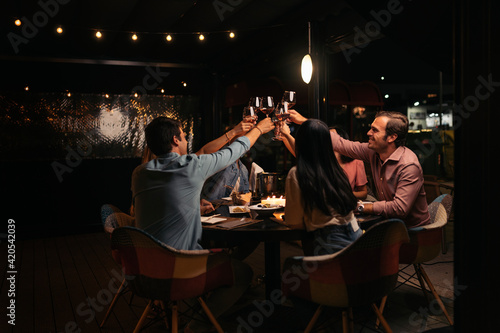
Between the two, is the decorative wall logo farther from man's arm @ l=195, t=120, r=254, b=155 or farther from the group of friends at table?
the group of friends at table

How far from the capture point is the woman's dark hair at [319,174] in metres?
2.10

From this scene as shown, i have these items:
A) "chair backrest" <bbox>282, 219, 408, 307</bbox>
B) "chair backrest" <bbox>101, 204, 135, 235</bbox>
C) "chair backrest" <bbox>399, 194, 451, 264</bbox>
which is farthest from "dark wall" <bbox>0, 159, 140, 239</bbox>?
"chair backrest" <bbox>282, 219, 408, 307</bbox>

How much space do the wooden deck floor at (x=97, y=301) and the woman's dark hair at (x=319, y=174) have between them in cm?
74

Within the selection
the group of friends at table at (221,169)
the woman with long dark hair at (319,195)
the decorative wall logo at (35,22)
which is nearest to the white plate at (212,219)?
the group of friends at table at (221,169)

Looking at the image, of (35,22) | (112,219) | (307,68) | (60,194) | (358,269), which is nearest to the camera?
(358,269)

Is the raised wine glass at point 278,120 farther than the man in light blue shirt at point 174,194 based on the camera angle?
Yes

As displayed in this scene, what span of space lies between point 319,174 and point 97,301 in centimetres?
247

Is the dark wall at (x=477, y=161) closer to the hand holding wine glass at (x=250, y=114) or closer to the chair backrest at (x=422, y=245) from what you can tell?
the chair backrest at (x=422, y=245)

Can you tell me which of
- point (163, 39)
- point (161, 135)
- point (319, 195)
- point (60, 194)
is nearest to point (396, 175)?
point (319, 195)

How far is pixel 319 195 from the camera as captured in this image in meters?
2.09

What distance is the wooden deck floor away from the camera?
2945 millimetres

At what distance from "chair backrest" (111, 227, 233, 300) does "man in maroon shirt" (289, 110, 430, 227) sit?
1.22 meters

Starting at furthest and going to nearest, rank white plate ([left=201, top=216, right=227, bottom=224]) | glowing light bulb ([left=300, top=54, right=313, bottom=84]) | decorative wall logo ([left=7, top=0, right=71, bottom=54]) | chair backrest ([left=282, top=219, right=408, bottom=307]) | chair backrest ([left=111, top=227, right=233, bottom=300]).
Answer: decorative wall logo ([left=7, top=0, right=71, bottom=54])
glowing light bulb ([left=300, top=54, right=313, bottom=84])
white plate ([left=201, top=216, right=227, bottom=224])
chair backrest ([left=111, top=227, right=233, bottom=300])
chair backrest ([left=282, top=219, right=408, bottom=307])

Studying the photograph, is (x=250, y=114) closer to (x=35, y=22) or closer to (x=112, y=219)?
(x=112, y=219)
